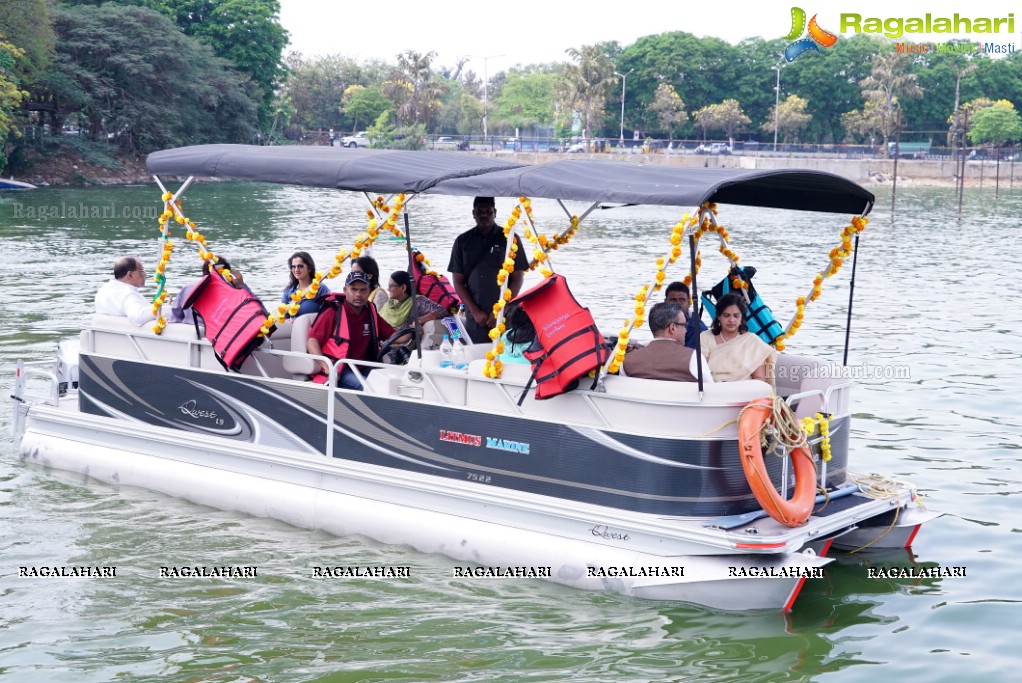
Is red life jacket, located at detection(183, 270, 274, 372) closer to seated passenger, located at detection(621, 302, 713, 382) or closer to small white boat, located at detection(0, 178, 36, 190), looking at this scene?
seated passenger, located at detection(621, 302, 713, 382)

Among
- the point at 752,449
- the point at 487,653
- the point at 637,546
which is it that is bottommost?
the point at 487,653

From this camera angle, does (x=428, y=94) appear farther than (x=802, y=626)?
Yes

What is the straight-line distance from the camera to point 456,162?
8047 millimetres

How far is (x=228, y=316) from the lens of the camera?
8344 millimetres

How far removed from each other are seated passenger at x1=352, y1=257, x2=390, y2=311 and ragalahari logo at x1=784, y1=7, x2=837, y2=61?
7349 cm

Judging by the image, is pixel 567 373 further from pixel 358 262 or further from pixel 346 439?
pixel 358 262

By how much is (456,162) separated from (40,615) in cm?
389

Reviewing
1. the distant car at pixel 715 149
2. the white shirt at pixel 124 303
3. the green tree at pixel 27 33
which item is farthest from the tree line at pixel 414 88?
the white shirt at pixel 124 303

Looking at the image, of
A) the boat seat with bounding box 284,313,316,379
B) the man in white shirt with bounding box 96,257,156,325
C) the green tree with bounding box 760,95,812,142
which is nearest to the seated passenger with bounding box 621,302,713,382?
the boat seat with bounding box 284,313,316,379

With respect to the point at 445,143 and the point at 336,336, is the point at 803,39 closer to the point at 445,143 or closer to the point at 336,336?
the point at 445,143

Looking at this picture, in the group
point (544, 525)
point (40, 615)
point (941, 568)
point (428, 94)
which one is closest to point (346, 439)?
point (544, 525)

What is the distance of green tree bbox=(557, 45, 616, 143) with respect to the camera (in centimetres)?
9178

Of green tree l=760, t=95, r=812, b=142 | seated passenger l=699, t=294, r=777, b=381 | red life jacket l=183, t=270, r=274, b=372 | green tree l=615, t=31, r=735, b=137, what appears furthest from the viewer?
green tree l=615, t=31, r=735, b=137

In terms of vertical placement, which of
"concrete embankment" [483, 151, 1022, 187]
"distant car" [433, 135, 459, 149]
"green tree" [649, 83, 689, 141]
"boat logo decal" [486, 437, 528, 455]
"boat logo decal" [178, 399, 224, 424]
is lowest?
"boat logo decal" [178, 399, 224, 424]
